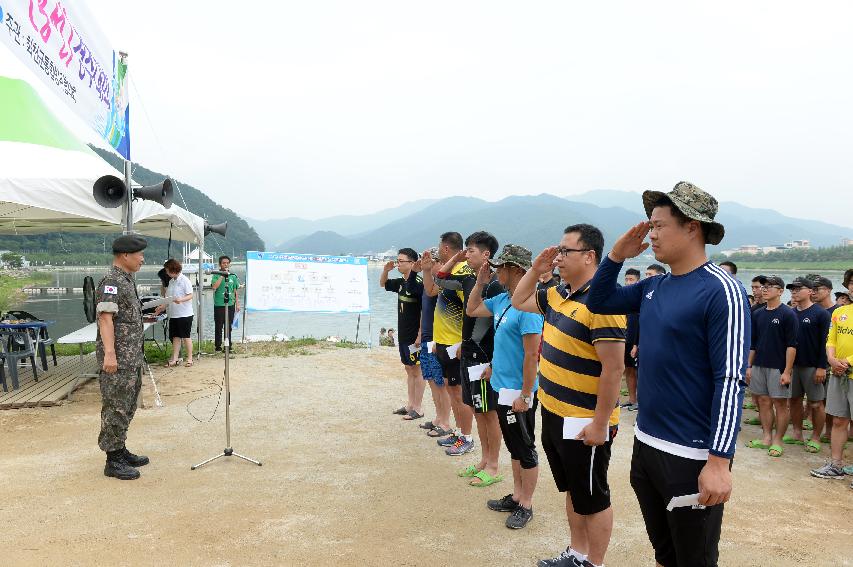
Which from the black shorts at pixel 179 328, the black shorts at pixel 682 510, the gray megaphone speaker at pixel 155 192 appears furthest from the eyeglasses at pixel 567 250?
the black shorts at pixel 179 328

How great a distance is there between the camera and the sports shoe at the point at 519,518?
3.29m

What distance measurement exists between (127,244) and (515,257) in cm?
318

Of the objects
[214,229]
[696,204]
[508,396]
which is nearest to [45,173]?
[214,229]

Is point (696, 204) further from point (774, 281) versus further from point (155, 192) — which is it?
point (155, 192)

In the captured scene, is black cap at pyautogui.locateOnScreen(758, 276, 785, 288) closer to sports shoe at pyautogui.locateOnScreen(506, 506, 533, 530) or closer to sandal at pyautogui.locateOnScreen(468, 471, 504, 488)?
sandal at pyautogui.locateOnScreen(468, 471, 504, 488)

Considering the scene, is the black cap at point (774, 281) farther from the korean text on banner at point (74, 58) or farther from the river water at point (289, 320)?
the korean text on banner at point (74, 58)

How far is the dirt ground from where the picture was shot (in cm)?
299

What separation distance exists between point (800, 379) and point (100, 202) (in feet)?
25.0

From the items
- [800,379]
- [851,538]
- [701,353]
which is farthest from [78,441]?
[800,379]

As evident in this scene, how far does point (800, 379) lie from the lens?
204 inches

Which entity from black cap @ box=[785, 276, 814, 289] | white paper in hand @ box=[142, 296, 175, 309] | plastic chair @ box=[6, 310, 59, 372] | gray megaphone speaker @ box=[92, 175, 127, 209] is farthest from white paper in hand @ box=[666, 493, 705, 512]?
plastic chair @ box=[6, 310, 59, 372]

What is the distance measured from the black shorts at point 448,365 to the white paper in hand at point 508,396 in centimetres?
134

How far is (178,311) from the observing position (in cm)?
838

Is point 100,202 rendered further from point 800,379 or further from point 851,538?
point 800,379
